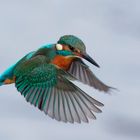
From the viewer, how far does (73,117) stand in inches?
29.5

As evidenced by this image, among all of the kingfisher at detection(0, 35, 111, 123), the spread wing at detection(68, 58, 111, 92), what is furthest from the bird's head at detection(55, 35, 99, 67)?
the spread wing at detection(68, 58, 111, 92)

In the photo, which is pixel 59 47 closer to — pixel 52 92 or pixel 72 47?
pixel 72 47

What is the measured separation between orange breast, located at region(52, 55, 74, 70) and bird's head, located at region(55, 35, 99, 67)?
0.03 metres

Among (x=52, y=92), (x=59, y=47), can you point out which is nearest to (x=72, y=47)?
(x=59, y=47)

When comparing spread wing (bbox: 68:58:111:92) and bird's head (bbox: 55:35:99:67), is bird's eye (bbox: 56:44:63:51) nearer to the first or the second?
bird's head (bbox: 55:35:99:67)

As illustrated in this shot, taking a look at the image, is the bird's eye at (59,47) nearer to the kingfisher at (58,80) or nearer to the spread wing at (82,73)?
the kingfisher at (58,80)

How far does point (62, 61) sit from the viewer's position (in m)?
0.93

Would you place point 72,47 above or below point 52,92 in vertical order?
above

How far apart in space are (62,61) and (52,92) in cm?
9

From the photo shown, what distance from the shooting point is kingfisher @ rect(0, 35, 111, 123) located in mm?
818

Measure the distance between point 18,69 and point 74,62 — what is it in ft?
0.59

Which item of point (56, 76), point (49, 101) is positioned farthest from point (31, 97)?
point (56, 76)

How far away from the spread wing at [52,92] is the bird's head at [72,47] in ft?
0.26

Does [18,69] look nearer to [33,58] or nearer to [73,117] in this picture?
[33,58]
